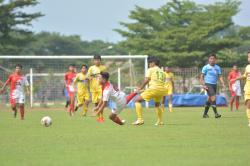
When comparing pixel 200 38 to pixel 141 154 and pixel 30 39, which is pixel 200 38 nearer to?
pixel 30 39

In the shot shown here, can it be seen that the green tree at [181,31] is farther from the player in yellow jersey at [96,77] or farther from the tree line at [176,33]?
the player in yellow jersey at [96,77]

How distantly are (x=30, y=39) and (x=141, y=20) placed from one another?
1128 cm

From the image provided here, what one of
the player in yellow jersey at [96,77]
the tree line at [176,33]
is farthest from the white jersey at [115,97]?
the tree line at [176,33]

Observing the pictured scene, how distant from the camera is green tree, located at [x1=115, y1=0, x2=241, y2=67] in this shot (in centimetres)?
6016

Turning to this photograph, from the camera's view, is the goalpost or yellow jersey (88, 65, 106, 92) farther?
the goalpost

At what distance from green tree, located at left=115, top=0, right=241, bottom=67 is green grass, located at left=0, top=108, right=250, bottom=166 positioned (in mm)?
41248

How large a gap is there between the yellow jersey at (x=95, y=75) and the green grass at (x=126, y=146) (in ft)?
21.9

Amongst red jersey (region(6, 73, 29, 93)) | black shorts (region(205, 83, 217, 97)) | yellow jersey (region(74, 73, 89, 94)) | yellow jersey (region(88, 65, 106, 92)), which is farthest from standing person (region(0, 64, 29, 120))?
black shorts (region(205, 83, 217, 97))

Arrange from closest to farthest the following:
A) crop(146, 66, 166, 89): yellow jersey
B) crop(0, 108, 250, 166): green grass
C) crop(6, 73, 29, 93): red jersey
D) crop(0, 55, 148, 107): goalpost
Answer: crop(0, 108, 250, 166): green grass, crop(146, 66, 166, 89): yellow jersey, crop(6, 73, 29, 93): red jersey, crop(0, 55, 148, 107): goalpost

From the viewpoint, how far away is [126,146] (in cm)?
1331

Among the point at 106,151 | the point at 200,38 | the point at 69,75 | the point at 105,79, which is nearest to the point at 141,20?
the point at 200,38

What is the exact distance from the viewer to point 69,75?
30.1 metres

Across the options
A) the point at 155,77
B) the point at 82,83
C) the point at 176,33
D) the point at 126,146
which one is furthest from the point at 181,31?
the point at 126,146

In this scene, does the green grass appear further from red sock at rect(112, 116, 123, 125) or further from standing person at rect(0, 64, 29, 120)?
standing person at rect(0, 64, 29, 120)
